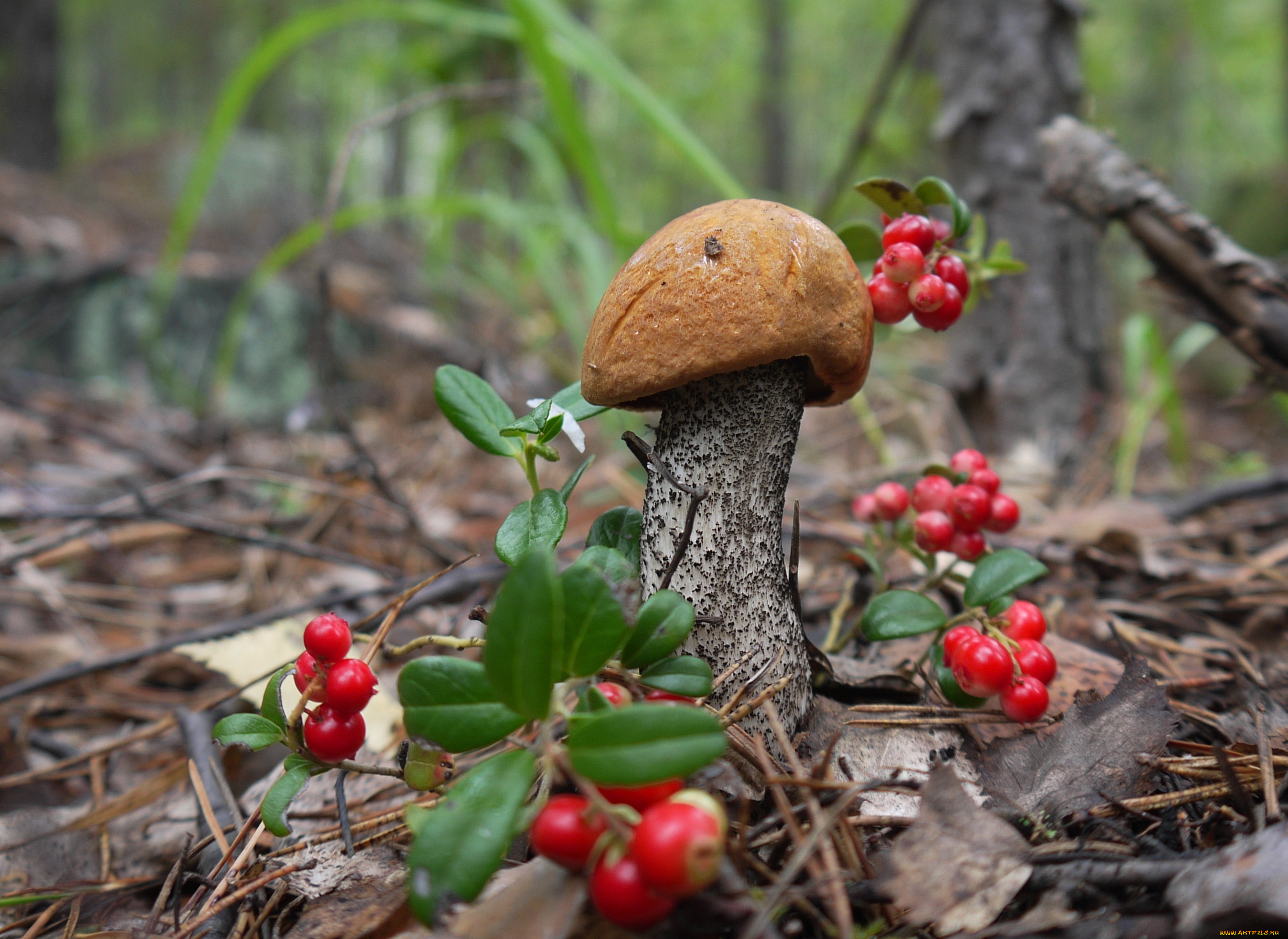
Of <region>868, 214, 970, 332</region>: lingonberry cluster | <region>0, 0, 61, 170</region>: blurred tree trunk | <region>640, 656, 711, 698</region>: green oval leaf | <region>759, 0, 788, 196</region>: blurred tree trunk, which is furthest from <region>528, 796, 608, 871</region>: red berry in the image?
<region>759, 0, 788, 196</region>: blurred tree trunk

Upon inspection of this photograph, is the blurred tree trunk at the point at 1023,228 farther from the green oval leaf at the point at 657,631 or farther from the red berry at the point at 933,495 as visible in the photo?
the green oval leaf at the point at 657,631

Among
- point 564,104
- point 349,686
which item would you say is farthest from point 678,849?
point 564,104

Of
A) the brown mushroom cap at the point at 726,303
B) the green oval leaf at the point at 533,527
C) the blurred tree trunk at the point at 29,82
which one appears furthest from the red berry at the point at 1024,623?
the blurred tree trunk at the point at 29,82

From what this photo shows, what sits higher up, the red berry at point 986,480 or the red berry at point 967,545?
the red berry at point 986,480

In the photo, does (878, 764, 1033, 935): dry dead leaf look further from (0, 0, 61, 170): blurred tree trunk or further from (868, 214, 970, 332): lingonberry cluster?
(0, 0, 61, 170): blurred tree trunk

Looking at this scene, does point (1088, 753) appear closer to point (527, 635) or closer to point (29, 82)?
point (527, 635)
